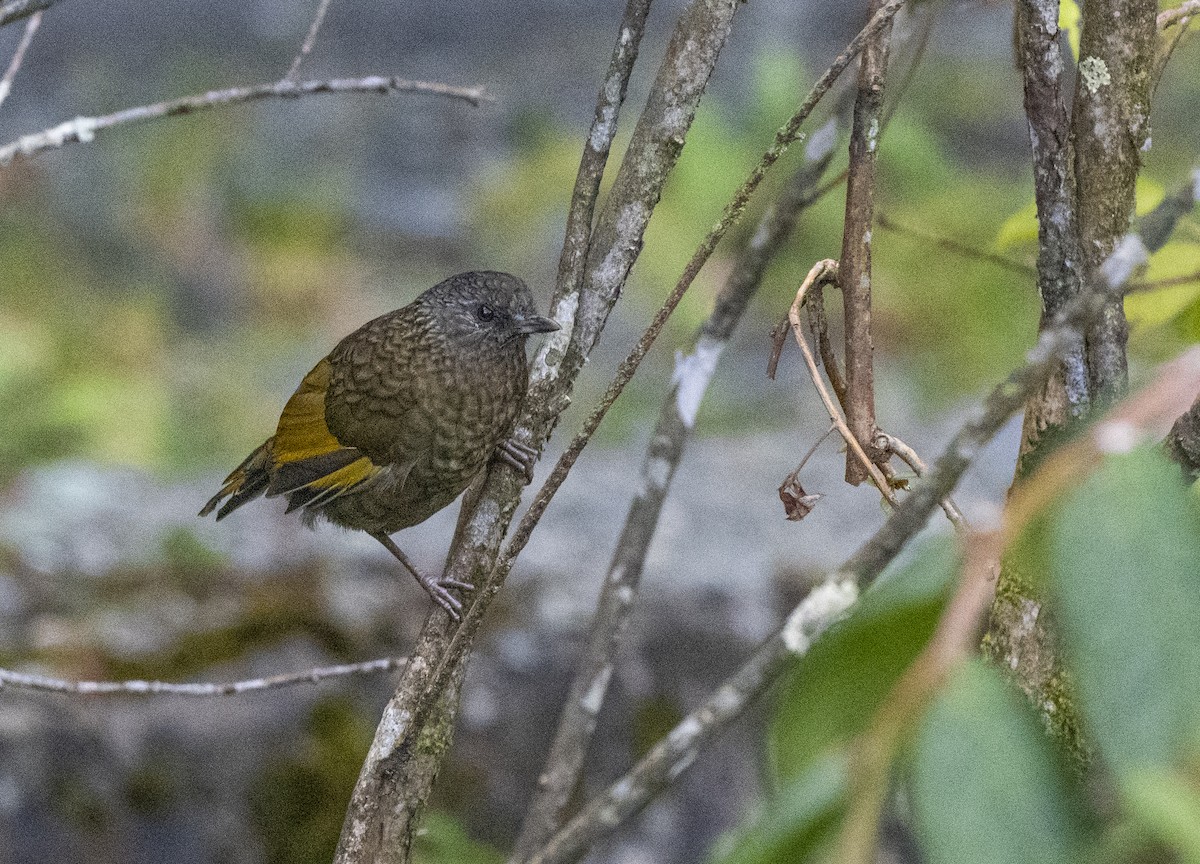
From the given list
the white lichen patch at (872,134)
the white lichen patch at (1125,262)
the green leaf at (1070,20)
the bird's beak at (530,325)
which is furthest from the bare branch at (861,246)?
the bird's beak at (530,325)

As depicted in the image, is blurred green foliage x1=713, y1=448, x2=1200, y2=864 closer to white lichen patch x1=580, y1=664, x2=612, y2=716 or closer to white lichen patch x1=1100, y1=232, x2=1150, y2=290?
white lichen patch x1=1100, y1=232, x2=1150, y2=290

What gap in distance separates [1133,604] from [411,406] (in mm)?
1984

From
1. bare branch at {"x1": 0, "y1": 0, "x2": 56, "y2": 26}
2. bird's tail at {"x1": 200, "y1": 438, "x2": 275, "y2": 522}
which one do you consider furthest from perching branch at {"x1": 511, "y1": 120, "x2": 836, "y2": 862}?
bird's tail at {"x1": 200, "y1": 438, "x2": 275, "y2": 522}

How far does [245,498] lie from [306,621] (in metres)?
1.06

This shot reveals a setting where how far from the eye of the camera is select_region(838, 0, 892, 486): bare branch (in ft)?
4.18

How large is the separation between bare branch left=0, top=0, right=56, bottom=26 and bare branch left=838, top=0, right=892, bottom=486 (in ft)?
3.02

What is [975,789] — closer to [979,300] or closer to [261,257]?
[979,300]

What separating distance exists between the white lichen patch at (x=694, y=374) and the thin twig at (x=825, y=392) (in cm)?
13

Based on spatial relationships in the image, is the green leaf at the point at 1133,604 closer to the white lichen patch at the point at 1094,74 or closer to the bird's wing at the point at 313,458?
the white lichen patch at the point at 1094,74

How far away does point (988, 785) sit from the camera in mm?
540

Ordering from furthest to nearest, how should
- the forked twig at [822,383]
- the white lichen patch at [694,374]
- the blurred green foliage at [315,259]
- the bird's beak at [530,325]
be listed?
the blurred green foliage at [315,259] < the bird's beak at [530,325] < the forked twig at [822,383] < the white lichen patch at [694,374]

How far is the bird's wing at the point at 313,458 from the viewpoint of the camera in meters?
2.47

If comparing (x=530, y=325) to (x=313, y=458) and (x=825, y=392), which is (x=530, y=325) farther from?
(x=825, y=392)

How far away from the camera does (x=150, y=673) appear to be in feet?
11.2
